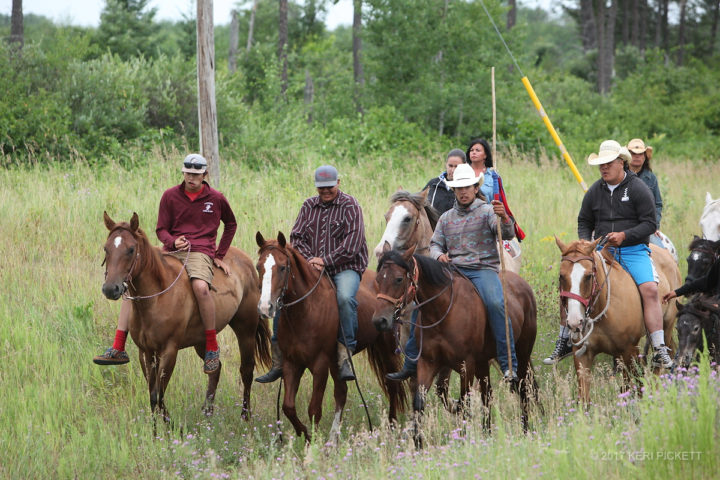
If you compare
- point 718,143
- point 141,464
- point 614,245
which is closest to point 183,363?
point 141,464

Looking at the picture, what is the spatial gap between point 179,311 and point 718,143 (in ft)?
72.9

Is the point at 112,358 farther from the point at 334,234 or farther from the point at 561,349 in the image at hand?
the point at 561,349

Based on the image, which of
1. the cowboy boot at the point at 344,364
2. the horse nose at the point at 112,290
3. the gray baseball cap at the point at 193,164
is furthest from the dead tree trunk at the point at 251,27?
the horse nose at the point at 112,290

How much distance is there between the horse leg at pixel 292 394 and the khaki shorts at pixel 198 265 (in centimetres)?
134

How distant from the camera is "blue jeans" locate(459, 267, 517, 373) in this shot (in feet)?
24.8

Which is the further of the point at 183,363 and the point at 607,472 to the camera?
the point at 183,363

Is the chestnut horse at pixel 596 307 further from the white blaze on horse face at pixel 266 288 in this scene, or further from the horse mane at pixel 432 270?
the white blaze on horse face at pixel 266 288

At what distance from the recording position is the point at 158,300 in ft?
25.7

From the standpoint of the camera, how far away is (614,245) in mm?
7930

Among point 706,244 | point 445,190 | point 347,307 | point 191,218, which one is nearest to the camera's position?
point 347,307

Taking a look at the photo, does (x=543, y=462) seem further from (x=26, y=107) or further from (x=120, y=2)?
(x=120, y=2)

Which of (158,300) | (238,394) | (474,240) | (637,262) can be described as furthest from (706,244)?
(158,300)

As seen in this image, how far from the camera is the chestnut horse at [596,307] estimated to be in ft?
23.9

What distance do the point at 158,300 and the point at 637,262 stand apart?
16.0 ft
